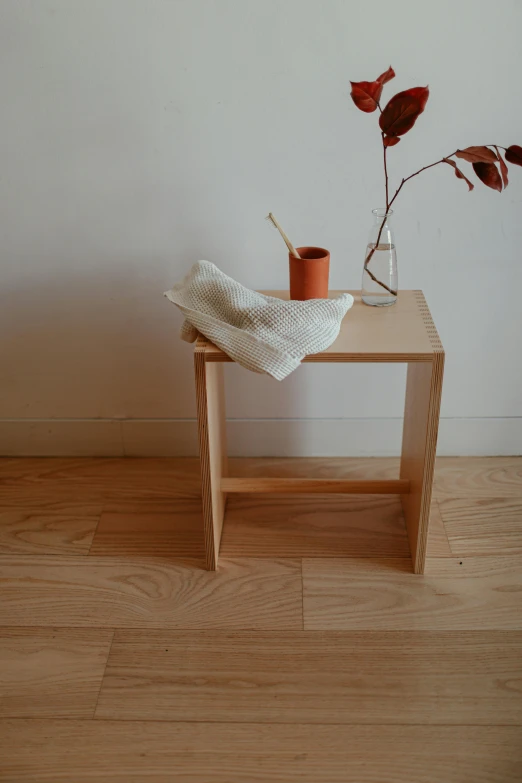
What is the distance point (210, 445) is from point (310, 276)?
398 millimetres

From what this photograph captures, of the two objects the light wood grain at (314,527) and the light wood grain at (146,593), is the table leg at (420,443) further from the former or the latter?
the light wood grain at (146,593)

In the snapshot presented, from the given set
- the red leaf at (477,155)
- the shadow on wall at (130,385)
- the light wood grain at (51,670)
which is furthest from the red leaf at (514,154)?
the light wood grain at (51,670)

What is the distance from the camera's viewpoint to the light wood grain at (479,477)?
1849 millimetres

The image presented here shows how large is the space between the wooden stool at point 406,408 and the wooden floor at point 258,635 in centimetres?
10

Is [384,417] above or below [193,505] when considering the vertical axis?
above

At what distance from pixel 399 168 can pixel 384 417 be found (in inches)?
25.1

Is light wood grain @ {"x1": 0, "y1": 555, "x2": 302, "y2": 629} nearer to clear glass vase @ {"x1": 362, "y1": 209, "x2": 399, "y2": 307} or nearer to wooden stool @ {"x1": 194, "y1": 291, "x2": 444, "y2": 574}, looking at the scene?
wooden stool @ {"x1": 194, "y1": 291, "x2": 444, "y2": 574}

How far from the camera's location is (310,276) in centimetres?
152

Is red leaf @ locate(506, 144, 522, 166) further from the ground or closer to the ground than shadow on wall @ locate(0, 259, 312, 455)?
further from the ground

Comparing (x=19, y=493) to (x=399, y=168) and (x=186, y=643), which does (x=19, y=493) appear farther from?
(x=399, y=168)

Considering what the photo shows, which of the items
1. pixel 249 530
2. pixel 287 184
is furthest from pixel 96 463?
pixel 287 184

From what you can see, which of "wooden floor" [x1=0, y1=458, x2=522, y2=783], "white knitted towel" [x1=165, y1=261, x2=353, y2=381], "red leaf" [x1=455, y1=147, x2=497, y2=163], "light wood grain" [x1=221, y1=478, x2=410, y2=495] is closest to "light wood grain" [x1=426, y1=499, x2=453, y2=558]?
"wooden floor" [x1=0, y1=458, x2=522, y2=783]

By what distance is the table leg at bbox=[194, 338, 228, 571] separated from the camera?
1.45 m

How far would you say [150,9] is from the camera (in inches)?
60.9
